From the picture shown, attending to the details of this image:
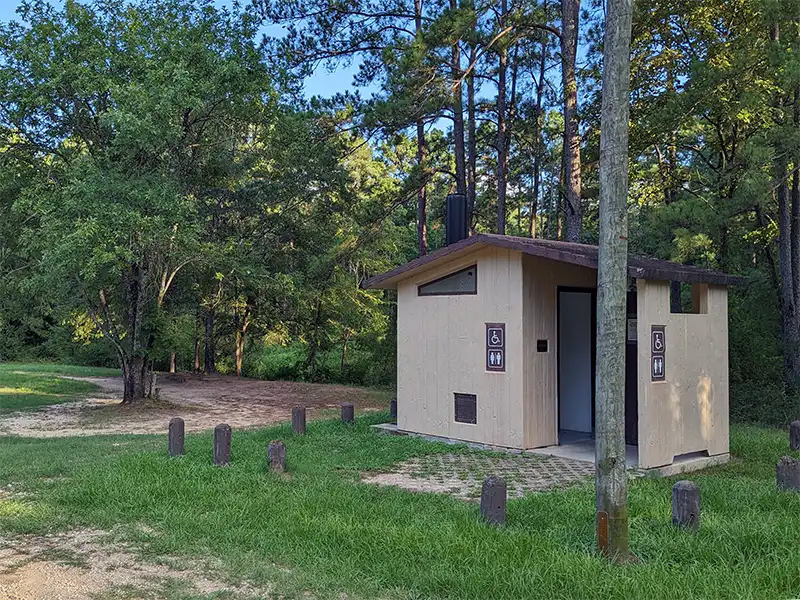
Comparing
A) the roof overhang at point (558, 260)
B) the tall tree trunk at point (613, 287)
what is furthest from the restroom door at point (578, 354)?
the tall tree trunk at point (613, 287)

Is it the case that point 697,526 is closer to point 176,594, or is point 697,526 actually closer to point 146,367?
point 176,594

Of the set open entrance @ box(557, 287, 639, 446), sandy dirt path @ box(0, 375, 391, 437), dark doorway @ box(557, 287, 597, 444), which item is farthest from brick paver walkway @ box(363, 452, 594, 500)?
sandy dirt path @ box(0, 375, 391, 437)

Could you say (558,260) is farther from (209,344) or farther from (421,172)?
(209,344)

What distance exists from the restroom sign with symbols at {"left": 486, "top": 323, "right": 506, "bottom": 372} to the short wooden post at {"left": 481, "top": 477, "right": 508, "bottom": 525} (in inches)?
150

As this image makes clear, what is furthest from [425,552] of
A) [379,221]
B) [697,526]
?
[379,221]

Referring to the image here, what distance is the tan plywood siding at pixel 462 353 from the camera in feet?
30.4

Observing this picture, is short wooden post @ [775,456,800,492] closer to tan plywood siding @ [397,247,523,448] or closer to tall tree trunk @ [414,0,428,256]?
tan plywood siding @ [397,247,523,448]

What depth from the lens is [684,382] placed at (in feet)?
27.5

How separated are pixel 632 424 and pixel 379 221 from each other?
1049cm

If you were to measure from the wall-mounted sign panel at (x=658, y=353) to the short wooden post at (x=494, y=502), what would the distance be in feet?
10.2

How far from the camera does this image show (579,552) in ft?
15.9

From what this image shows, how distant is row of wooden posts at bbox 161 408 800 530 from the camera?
5.37 m

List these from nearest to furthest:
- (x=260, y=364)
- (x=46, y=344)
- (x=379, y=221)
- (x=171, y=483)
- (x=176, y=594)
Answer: (x=176, y=594)
(x=171, y=483)
(x=379, y=221)
(x=260, y=364)
(x=46, y=344)

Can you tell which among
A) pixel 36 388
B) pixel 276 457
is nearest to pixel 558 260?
pixel 276 457
